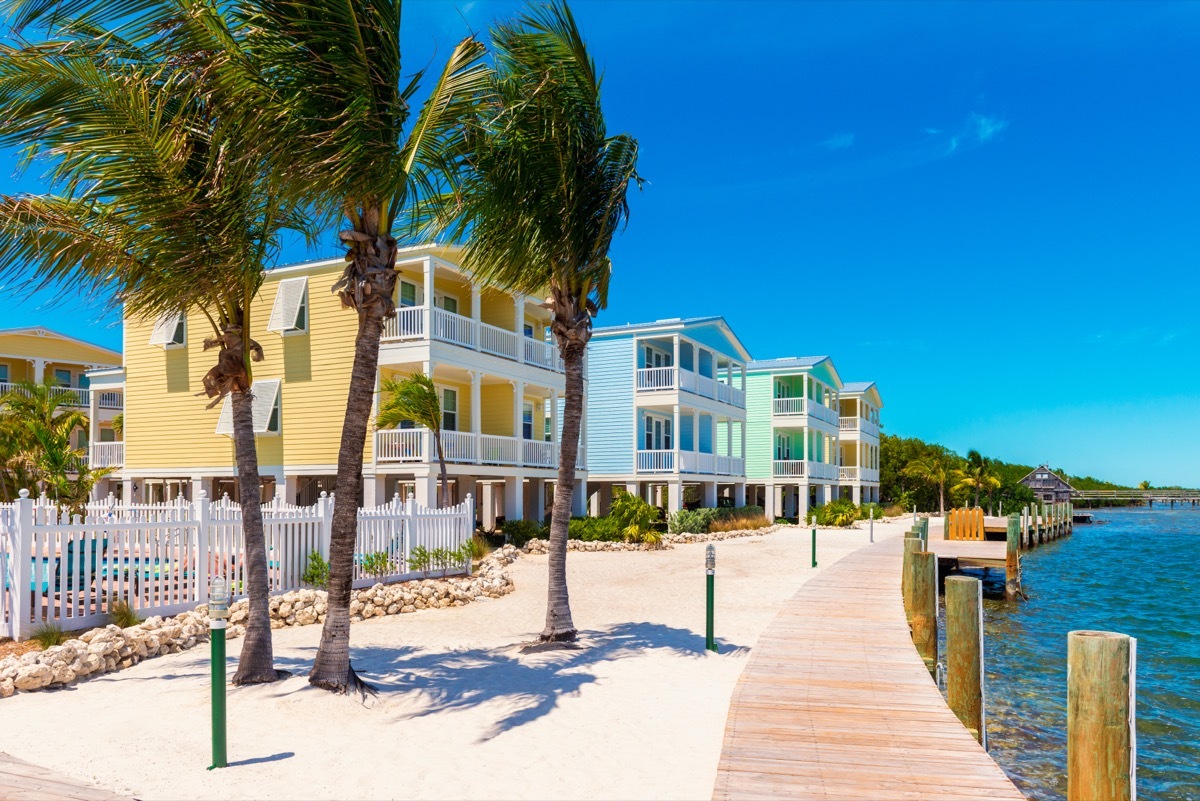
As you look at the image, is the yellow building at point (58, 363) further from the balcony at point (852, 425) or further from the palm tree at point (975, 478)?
the palm tree at point (975, 478)

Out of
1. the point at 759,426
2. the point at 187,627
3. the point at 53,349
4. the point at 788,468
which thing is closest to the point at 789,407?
the point at 759,426

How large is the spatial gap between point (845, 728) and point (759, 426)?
1695 inches

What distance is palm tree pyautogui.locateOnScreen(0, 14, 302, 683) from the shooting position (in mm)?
7953

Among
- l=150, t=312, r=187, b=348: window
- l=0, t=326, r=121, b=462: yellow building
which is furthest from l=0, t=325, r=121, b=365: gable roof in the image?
l=150, t=312, r=187, b=348: window

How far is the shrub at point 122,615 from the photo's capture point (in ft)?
37.2

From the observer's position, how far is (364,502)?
24906 millimetres

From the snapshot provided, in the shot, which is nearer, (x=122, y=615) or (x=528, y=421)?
(x=122, y=615)

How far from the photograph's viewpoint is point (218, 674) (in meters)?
6.61

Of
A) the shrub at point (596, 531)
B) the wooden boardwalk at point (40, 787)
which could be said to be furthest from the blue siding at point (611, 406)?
the wooden boardwalk at point (40, 787)

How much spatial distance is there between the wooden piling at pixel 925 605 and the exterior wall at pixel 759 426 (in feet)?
111

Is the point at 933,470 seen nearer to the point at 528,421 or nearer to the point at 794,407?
the point at 794,407

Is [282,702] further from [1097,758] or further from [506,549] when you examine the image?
[506,549]

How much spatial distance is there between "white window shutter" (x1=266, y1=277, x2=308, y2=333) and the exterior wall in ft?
88.5

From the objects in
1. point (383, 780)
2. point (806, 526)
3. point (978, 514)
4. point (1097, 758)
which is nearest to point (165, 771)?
point (383, 780)
